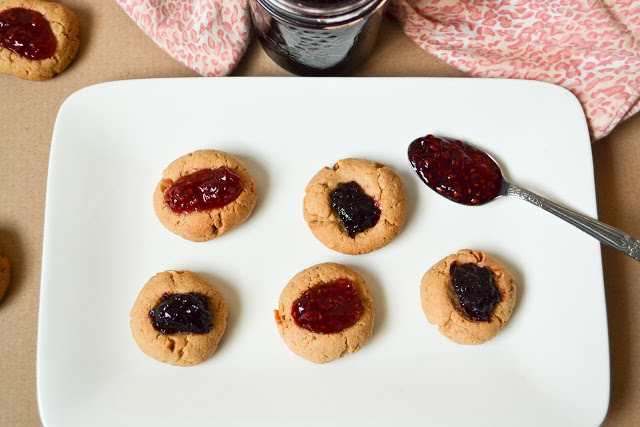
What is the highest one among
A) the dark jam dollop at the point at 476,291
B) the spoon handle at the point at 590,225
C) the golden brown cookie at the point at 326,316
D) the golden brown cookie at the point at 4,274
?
the spoon handle at the point at 590,225

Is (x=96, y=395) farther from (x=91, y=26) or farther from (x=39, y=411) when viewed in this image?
(x=91, y=26)

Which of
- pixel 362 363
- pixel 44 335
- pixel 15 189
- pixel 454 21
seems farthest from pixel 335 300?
pixel 15 189

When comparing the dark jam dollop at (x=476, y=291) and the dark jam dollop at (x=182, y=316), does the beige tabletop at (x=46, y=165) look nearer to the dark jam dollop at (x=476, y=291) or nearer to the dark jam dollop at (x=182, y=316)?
the dark jam dollop at (x=476, y=291)

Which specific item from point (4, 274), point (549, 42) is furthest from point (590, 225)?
point (4, 274)

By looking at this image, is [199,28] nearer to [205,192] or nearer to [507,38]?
[205,192]

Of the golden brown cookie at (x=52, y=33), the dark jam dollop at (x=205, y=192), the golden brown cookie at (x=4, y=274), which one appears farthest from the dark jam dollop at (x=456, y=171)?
the golden brown cookie at (x=4, y=274)

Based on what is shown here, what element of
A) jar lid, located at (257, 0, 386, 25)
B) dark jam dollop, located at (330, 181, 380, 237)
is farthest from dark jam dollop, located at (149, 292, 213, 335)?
jar lid, located at (257, 0, 386, 25)
